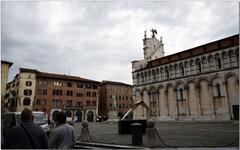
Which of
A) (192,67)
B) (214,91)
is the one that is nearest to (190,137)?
(214,91)

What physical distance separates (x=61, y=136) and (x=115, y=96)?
6339cm

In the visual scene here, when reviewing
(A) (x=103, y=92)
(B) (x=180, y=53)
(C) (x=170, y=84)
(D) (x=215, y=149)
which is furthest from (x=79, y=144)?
(A) (x=103, y=92)

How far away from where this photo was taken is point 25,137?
10.6 ft

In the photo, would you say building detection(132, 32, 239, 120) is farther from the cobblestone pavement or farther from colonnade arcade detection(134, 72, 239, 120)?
the cobblestone pavement

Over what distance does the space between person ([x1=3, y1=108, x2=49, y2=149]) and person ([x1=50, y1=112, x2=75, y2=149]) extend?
24.7 inches

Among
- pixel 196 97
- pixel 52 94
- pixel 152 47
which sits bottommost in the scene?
pixel 196 97

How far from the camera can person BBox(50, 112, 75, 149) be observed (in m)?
4.04

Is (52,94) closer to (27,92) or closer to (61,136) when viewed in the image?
(27,92)

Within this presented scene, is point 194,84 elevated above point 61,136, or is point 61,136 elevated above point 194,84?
point 194,84

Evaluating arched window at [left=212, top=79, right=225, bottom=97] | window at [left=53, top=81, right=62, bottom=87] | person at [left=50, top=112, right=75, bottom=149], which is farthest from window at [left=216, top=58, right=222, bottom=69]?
window at [left=53, top=81, right=62, bottom=87]

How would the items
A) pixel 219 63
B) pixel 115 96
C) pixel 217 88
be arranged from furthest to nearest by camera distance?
pixel 115 96
pixel 219 63
pixel 217 88

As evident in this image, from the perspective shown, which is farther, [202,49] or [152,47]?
[152,47]

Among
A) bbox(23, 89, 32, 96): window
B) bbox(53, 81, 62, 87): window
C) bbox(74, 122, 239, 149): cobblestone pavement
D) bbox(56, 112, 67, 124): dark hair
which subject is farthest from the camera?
bbox(53, 81, 62, 87): window

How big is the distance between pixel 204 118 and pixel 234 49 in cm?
1209
